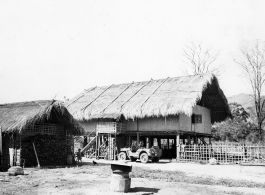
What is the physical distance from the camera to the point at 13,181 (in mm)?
11188

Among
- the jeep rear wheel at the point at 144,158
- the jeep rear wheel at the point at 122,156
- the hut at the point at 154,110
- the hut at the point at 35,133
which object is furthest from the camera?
the hut at the point at 154,110

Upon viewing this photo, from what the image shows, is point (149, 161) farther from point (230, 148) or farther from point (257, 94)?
point (257, 94)

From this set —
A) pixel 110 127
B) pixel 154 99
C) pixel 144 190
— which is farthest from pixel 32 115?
pixel 154 99

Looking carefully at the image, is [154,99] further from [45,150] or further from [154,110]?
[45,150]

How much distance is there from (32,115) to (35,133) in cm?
174

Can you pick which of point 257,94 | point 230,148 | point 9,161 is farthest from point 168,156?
point 9,161

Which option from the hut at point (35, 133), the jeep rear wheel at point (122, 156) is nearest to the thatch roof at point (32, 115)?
the hut at point (35, 133)

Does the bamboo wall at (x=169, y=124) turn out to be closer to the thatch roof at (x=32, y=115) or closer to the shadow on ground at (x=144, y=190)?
the thatch roof at (x=32, y=115)

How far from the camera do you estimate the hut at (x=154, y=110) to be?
73.2ft

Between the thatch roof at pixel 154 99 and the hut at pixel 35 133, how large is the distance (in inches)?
201

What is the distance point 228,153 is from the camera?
20.0 meters

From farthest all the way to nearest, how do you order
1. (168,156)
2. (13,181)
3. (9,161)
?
(168,156) < (9,161) < (13,181)

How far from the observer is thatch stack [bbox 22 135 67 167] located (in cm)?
1733

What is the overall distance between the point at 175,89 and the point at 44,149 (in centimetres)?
1074
